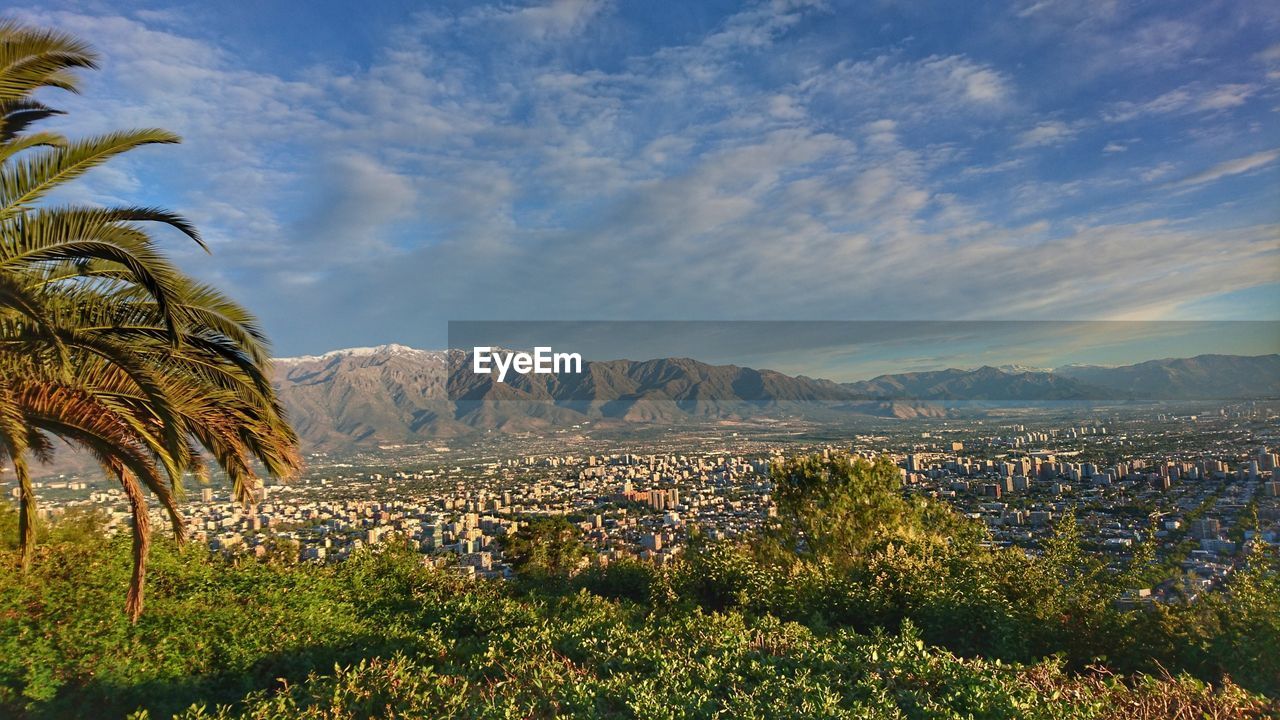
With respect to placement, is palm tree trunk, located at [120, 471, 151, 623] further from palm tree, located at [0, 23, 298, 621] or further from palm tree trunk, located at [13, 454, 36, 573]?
palm tree trunk, located at [13, 454, 36, 573]

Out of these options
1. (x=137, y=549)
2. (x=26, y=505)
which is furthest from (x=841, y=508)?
(x=26, y=505)

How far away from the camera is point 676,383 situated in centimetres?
8175

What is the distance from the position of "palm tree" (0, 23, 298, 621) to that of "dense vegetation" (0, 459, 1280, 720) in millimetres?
992

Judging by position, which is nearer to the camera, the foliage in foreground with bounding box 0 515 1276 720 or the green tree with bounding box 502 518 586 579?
the foliage in foreground with bounding box 0 515 1276 720

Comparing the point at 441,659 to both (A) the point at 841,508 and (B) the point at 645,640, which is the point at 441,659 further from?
(A) the point at 841,508

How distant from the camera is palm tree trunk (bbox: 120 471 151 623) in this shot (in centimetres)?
620

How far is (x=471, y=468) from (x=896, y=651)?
167 feet

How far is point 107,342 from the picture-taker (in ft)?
18.7

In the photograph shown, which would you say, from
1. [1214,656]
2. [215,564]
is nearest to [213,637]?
[215,564]

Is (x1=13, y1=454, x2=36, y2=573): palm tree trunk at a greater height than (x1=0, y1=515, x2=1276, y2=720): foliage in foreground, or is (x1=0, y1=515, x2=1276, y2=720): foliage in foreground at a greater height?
(x1=13, y1=454, x2=36, y2=573): palm tree trunk

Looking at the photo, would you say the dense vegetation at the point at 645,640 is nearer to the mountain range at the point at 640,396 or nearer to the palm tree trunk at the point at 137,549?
the palm tree trunk at the point at 137,549

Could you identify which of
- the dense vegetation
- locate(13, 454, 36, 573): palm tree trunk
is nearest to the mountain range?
the dense vegetation

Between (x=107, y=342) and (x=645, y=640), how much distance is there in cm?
557

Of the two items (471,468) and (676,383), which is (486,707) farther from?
(676,383)
